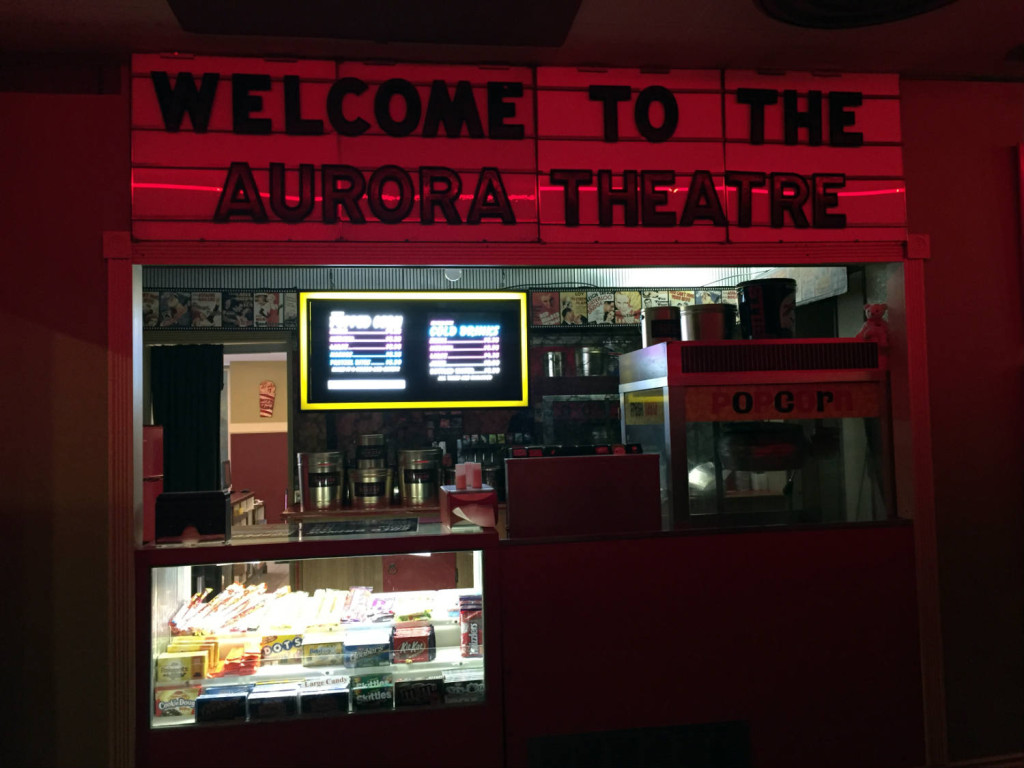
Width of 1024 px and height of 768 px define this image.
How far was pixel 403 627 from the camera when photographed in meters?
3.03

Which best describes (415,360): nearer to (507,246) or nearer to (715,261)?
(507,246)

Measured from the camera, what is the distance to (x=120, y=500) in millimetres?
2844

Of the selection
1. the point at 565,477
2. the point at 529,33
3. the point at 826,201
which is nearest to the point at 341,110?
the point at 529,33

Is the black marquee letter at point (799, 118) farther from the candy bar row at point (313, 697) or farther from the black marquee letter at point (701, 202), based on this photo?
the candy bar row at point (313, 697)

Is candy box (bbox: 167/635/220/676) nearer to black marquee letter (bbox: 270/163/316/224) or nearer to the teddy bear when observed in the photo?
black marquee letter (bbox: 270/163/316/224)

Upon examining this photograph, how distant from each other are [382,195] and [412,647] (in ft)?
6.19

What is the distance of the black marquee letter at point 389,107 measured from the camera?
304 centimetres

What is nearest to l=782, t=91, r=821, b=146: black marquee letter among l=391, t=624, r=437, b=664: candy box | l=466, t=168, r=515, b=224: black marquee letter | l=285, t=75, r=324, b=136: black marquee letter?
l=466, t=168, r=515, b=224: black marquee letter

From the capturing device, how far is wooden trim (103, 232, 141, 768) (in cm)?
Answer: 280

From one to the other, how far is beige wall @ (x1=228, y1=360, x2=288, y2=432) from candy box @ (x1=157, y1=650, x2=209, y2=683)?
26.9ft

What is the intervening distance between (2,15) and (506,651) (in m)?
3.10

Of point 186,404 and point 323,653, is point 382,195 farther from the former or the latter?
point 186,404

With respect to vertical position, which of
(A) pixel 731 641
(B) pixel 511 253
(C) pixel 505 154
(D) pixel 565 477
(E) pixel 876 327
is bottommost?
(A) pixel 731 641

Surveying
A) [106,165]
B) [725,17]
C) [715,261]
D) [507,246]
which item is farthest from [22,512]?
[725,17]
